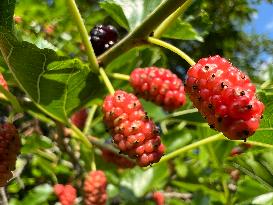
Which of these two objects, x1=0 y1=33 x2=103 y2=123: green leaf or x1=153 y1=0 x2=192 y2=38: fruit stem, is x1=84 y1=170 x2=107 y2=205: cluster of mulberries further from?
x1=153 y1=0 x2=192 y2=38: fruit stem

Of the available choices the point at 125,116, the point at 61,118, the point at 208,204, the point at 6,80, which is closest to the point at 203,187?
the point at 208,204

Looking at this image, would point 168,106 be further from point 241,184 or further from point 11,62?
point 241,184

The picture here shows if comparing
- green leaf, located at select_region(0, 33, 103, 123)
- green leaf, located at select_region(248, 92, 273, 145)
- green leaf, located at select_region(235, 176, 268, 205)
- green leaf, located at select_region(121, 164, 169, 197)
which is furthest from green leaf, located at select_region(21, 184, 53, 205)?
green leaf, located at select_region(248, 92, 273, 145)

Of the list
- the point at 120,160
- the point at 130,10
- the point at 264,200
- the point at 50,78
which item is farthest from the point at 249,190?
the point at 50,78

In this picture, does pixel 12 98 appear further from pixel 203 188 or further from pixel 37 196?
pixel 203 188

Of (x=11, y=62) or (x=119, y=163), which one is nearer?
(x=11, y=62)

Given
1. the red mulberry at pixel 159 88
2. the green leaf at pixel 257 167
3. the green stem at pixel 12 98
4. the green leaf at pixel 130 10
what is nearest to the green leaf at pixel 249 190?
the green leaf at pixel 257 167
